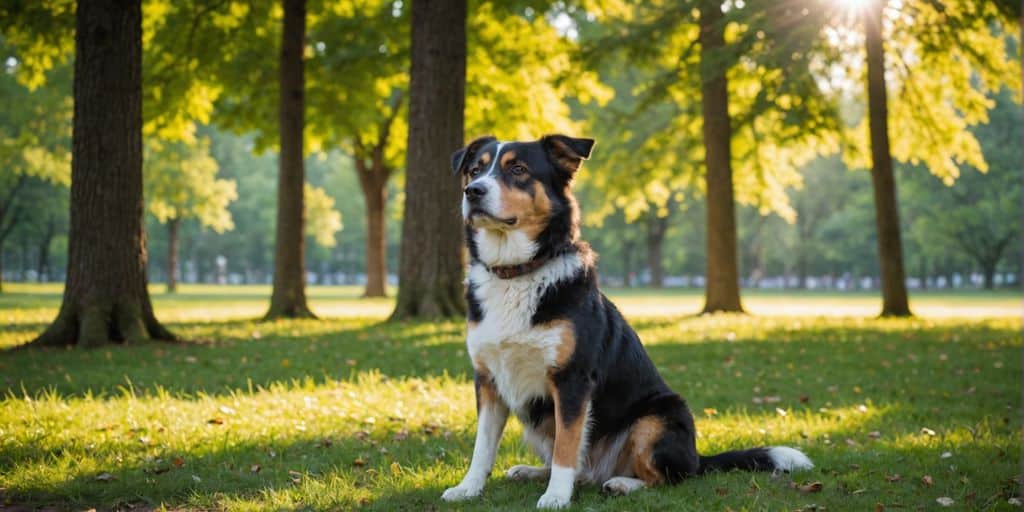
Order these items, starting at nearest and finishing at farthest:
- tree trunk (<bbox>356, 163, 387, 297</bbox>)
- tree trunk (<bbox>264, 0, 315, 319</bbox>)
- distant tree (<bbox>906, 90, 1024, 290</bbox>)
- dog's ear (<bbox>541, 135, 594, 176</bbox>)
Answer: dog's ear (<bbox>541, 135, 594, 176</bbox>) < tree trunk (<bbox>264, 0, 315, 319</bbox>) < tree trunk (<bbox>356, 163, 387, 297</bbox>) < distant tree (<bbox>906, 90, 1024, 290</bbox>)

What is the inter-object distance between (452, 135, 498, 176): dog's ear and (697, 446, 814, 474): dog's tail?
2518 mm

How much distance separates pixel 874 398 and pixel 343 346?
7335 millimetres

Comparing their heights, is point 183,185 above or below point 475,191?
above

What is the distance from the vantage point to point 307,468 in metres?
5.68

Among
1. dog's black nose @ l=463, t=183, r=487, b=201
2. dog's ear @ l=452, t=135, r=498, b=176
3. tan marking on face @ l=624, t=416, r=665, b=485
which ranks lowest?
tan marking on face @ l=624, t=416, r=665, b=485

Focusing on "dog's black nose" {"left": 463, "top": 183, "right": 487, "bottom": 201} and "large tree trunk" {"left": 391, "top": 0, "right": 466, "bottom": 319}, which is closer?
"dog's black nose" {"left": 463, "top": 183, "right": 487, "bottom": 201}

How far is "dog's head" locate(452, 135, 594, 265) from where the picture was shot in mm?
4703

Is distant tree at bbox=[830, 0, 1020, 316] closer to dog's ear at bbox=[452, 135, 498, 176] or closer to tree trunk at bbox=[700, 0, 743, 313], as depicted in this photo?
tree trunk at bbox=[700, 0, 743, 313]

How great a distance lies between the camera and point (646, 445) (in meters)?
4.82

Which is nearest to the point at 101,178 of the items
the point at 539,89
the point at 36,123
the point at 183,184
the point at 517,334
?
the point at 517,334

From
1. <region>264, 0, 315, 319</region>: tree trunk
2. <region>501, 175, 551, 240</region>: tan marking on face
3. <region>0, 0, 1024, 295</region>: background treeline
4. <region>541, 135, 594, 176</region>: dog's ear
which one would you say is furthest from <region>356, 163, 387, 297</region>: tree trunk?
<region>501, 175, 551, 240</region>: tan marking on face

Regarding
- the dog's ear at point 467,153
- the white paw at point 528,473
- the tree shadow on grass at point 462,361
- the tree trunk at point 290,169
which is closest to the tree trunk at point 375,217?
the tree trunk at point 290,169

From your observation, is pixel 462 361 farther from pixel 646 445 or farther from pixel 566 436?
pixel 566 436

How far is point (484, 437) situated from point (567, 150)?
1.82m
